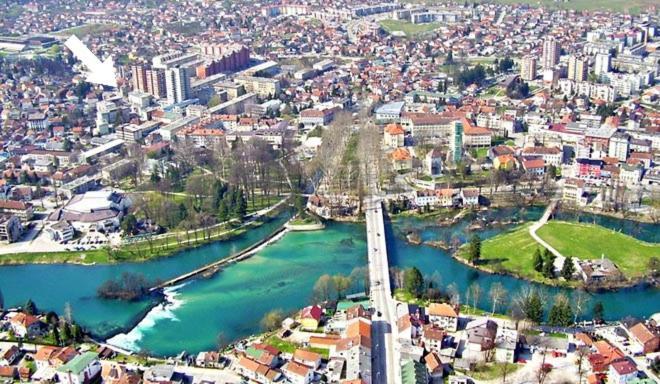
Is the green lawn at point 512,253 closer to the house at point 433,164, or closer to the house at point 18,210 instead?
the house at point 433,164

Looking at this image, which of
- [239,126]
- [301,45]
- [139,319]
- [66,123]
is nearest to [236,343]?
[139,319]

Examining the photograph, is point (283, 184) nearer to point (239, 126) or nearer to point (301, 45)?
point (239, 126)

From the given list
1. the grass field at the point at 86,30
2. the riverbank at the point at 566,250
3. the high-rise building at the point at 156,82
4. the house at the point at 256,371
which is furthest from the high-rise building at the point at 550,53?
the house at the point at 256,371

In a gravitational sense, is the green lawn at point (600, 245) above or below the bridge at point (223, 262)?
above

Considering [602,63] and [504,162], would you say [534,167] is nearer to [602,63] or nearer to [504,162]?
[504,162]

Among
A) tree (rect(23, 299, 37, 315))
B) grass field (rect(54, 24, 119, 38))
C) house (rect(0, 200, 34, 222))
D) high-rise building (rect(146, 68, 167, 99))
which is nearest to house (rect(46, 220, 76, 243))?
house (rect(0, 200, 34, 222))

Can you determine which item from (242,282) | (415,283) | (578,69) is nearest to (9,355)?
(242,282)

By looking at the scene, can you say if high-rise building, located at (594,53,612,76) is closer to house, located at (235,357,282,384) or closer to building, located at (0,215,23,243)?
building, located at (0,215,23,243)
